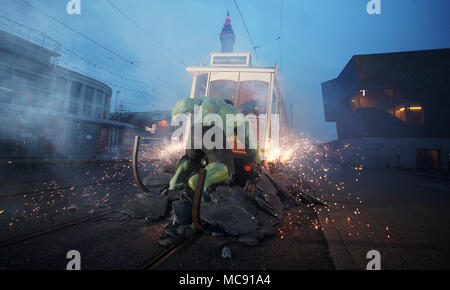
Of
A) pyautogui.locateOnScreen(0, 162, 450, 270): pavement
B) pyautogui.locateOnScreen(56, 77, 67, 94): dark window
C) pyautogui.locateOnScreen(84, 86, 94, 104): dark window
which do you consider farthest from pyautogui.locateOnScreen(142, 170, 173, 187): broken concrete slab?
pyautogui.locateOnScreen(84, 86, 94, 104): dark window

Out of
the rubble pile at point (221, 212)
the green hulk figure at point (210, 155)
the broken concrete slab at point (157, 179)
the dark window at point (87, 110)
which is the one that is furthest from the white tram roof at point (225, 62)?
the dark window at point (87, 110)

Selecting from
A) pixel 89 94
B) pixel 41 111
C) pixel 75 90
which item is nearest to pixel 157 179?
pixel 41 111

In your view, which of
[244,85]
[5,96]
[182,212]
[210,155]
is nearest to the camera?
[182,212]

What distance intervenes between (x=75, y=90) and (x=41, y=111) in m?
10.9

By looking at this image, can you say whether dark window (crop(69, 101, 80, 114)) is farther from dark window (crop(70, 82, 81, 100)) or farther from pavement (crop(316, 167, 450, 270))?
pavement (crop(316, 167, 450, 270))

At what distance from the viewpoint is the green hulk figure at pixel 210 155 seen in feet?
10.2

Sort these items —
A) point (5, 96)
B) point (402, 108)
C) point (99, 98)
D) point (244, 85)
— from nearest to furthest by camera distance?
point (244, 85) < point (5, 96) < point (402, 108) < point (99, 98)

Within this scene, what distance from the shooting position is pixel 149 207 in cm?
305

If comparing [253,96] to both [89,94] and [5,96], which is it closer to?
[5,96]

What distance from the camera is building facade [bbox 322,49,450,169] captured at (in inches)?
667

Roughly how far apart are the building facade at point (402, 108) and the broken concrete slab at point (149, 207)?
2221cm
